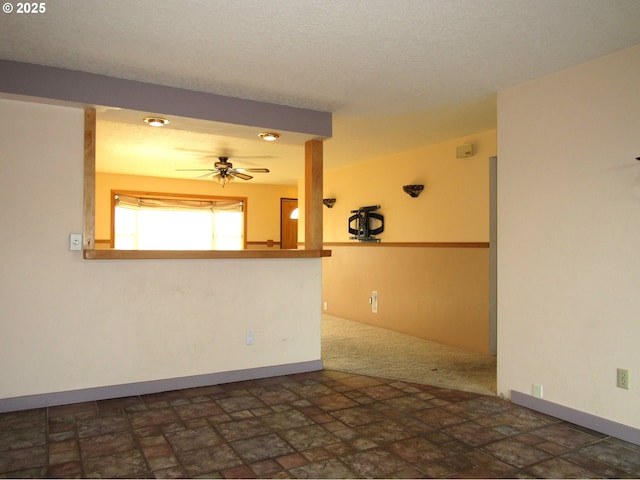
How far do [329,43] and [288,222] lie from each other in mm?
6790

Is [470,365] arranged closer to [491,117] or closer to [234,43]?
[491,117]

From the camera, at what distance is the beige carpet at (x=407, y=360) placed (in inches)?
Result: 156

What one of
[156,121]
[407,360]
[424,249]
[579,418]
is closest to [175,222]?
[424,249]

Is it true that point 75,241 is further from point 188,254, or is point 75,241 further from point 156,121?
point 156,121

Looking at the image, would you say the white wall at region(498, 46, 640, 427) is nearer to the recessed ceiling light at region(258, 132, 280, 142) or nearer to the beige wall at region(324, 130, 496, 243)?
the beige wall at region(324, 130, 496, 243)

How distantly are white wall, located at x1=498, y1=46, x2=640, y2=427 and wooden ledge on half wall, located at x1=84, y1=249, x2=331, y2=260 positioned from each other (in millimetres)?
1693

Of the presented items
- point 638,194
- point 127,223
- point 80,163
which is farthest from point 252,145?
point 638,194

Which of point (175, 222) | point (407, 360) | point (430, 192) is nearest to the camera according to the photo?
point (407, 360)

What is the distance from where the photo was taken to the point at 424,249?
5668mm

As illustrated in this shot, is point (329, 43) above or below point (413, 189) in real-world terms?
above

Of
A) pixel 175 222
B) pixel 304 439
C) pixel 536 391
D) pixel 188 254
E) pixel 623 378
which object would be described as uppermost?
pixel 175 222

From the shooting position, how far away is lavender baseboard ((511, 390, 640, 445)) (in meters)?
2.73

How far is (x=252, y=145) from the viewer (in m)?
5.74

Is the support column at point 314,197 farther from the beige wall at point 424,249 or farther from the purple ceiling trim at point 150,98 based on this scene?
the beige wall at point 424,249
